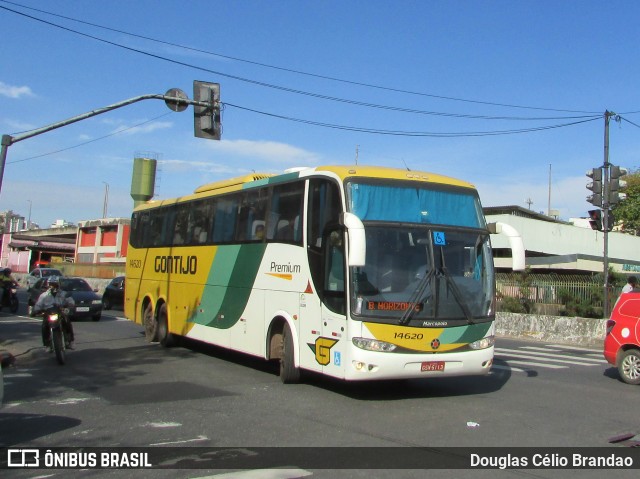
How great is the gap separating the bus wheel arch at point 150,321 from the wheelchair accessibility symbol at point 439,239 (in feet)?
31.2

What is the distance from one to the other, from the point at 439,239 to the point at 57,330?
8127mm

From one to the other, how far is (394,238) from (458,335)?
5.59 ft

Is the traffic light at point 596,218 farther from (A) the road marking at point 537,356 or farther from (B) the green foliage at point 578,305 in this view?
(B) the green foliage at point 578,305

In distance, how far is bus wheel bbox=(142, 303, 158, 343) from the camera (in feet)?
55.2

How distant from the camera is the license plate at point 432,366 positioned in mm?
9211

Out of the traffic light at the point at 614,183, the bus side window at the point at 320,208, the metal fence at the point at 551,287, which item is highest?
the traffic light at the point at 614,183

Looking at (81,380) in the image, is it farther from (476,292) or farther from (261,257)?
(476,292)

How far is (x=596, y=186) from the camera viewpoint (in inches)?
750

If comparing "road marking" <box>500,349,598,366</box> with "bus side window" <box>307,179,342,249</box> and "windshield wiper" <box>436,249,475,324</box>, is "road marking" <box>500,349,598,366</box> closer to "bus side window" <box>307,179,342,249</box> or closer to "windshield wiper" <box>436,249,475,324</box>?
"windshield wiper" <box>436,249,475,324</box>

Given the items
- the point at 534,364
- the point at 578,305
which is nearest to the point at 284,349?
the point at 534,364

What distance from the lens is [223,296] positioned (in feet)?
43.5

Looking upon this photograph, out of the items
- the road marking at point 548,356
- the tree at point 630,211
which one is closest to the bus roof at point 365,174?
the road marking at point 548,356

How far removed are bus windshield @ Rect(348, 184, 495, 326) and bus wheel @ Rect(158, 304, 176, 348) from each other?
27.3 feet

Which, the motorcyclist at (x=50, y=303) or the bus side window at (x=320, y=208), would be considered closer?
the bus side window at (x=320, y=208)
